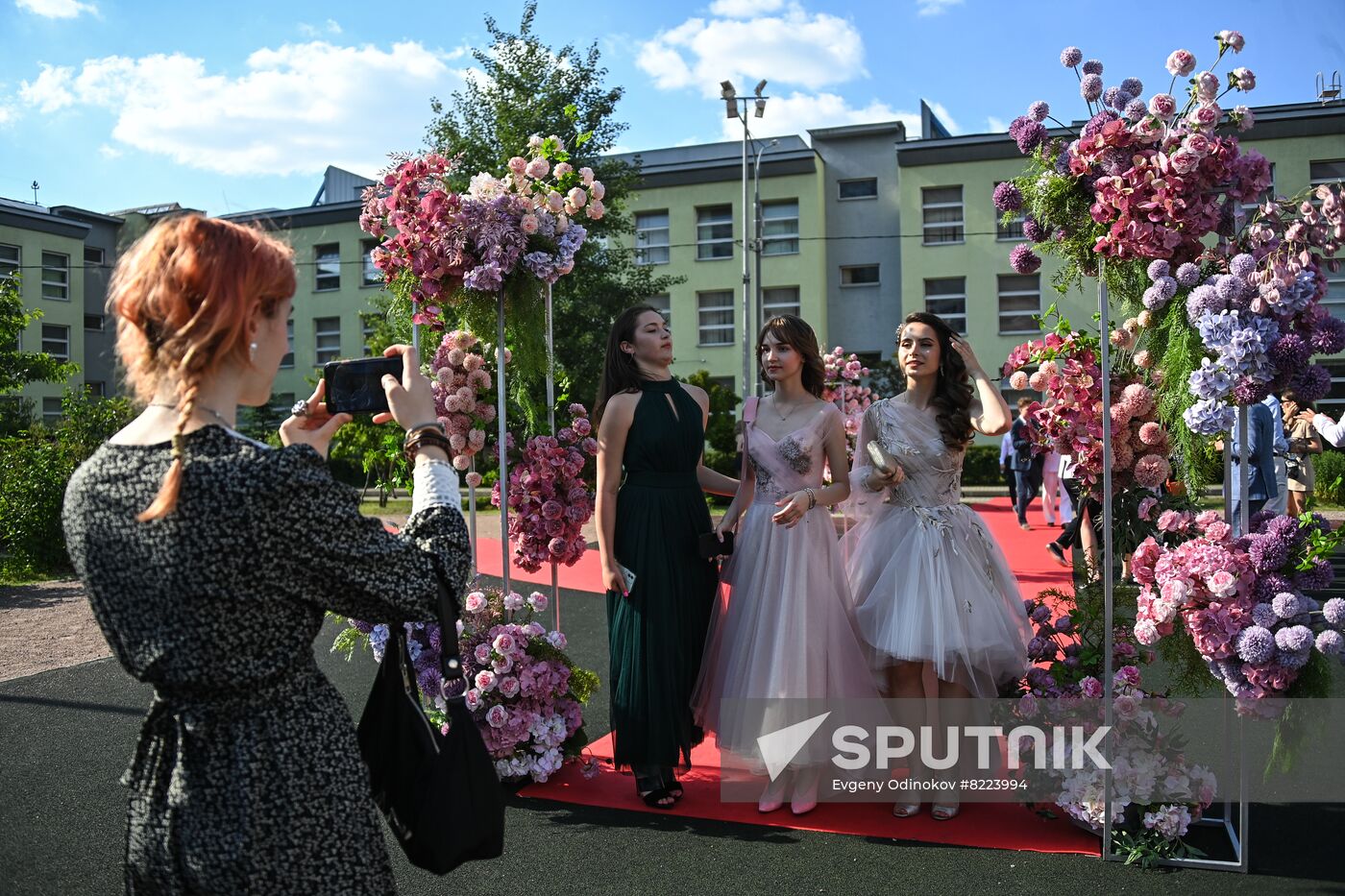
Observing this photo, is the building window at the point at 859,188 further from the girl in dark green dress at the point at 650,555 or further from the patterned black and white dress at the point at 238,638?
the patterned black and white dress at the point at 238,638

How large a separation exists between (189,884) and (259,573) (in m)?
0.52

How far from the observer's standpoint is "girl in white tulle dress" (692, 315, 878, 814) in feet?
13.9

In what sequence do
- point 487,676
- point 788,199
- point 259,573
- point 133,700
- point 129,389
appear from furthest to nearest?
point 788,199 → point 133,700 → point 487,676 → point 129,389 → point 259,573

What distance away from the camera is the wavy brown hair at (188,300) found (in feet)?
5.13

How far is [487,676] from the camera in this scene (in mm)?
4566

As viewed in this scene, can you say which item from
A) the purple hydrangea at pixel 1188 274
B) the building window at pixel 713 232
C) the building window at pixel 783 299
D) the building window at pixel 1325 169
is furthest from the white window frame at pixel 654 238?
the purple hydrangea at pixel 1188 274

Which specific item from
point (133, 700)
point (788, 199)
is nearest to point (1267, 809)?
point (133, 700)

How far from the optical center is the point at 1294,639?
3.20 m

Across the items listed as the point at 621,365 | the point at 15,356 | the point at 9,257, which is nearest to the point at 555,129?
the point at 15,356

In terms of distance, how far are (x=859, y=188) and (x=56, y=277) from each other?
24.2 m

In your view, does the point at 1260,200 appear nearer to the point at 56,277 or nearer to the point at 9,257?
the point at 9,257

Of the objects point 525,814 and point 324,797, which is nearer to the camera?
point 324,797

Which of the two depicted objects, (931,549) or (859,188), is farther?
(859,188)

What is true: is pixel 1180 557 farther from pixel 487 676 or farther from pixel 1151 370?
pixel 487 676
